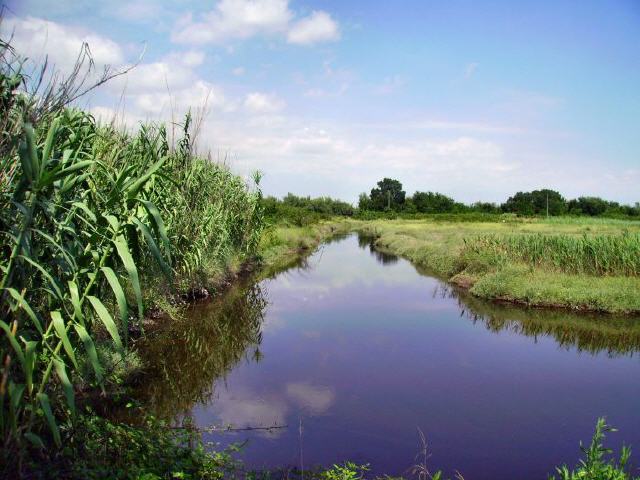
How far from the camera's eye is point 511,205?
63.4m

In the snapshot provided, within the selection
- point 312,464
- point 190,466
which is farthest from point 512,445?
point 190,466

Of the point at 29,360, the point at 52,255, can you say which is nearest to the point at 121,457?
the point at 29,360

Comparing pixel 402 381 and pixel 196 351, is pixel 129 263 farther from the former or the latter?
pixel 196 351

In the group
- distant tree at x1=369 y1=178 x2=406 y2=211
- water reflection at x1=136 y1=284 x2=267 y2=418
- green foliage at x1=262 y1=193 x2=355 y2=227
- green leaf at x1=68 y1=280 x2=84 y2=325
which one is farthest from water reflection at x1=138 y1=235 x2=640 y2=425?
distant tree at x1=369 y1=178 x2=406 y2=211

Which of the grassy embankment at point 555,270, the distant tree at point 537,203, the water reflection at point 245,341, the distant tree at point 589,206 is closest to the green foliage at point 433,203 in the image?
the distant tree at point 537,203

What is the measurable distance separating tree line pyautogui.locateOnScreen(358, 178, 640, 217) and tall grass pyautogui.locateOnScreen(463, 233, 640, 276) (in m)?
43.3

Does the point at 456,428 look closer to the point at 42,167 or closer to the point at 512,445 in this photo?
the point at 512,445

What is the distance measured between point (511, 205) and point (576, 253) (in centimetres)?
5143

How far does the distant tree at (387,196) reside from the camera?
71.6m

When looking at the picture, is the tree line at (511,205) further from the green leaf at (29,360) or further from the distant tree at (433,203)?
the green leaf at (29,360)

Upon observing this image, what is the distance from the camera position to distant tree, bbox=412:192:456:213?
215 ft

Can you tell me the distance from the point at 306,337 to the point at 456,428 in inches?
174

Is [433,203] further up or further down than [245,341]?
further up

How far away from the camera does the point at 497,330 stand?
36.8 feet
